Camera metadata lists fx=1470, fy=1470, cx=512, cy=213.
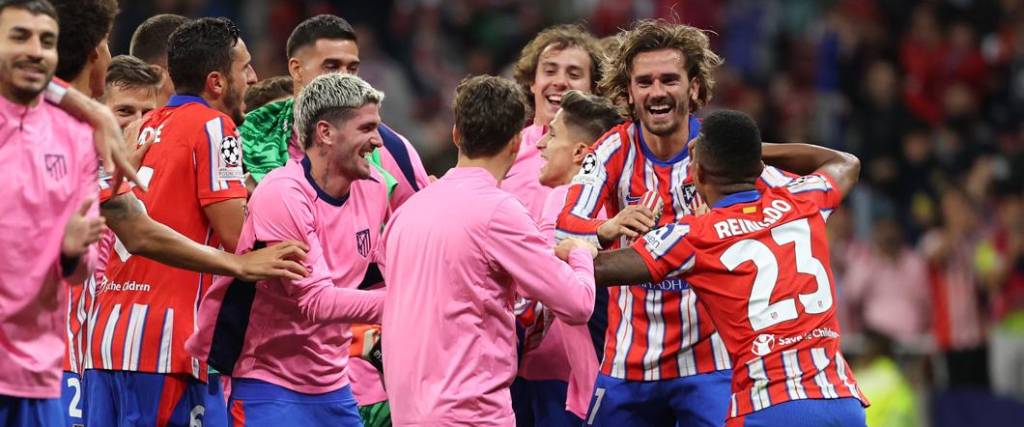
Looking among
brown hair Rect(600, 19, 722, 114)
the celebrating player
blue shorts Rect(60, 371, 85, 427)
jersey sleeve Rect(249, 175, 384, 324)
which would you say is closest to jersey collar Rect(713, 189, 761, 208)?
the celebrating player

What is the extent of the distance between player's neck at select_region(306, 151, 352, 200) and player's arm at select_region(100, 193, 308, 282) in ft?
1.54

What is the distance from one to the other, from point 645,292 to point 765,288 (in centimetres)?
113

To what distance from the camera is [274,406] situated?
654cm

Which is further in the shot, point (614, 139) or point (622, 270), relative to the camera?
point (614, 139)

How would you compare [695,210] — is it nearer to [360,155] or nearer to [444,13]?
[360,155]

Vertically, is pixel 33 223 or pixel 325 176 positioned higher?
pixel 33 223

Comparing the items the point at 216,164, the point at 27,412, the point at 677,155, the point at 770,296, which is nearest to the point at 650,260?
the point at 770,296

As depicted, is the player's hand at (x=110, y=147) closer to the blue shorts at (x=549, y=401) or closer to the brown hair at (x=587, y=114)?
the brown hair at (x=587, y=114)

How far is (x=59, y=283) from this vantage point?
5.24 m

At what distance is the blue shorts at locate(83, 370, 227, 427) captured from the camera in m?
6.95

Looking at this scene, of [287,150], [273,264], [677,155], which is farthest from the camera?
[287,150]

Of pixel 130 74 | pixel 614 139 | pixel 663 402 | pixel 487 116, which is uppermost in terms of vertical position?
pixel 130 74

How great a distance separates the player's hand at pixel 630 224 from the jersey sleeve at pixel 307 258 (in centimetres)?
110

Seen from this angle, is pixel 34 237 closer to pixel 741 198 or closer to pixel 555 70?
pixel 741 198
